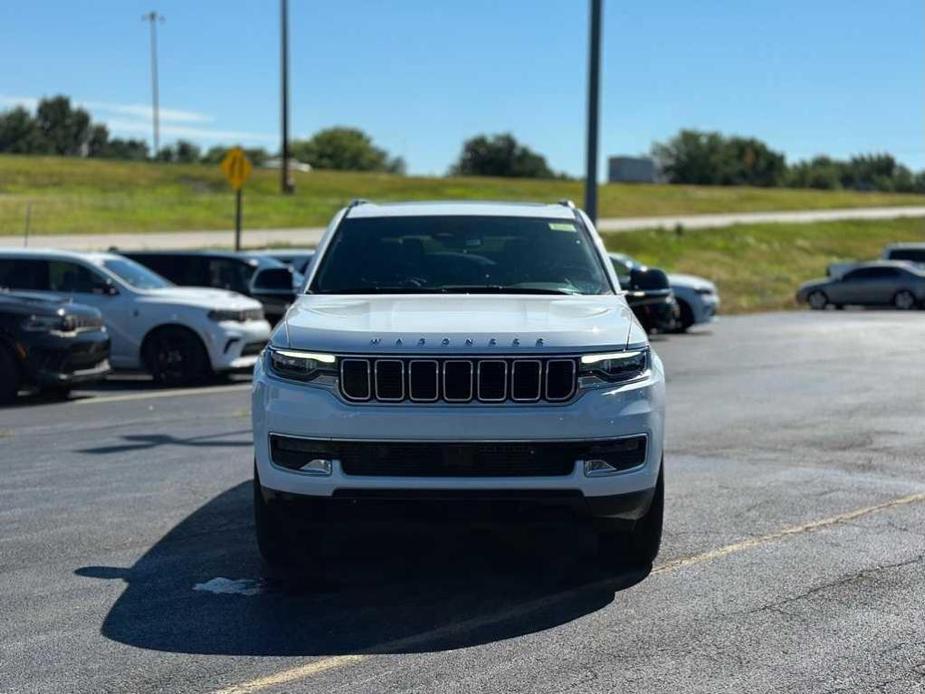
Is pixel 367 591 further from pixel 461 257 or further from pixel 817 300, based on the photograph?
pixel 817 300

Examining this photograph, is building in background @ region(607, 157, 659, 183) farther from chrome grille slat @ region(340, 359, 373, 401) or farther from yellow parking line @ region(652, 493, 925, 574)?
chrome grille slat @ region(340, 359, 373, 401)

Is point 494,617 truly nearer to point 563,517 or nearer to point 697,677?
point 563,517

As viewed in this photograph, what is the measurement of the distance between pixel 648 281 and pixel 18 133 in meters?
128

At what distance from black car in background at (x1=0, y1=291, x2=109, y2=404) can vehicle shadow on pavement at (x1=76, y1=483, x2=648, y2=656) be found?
6421 millimetres

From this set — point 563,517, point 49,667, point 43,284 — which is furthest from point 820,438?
point 43,284

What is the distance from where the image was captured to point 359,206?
805 centimetres

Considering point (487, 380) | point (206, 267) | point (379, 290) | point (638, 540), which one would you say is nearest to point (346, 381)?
point (487, 380)

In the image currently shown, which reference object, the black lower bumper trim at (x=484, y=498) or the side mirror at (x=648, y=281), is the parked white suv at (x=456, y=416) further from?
the side mirror at (x=648, y=281)

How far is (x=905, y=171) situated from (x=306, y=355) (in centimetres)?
15244

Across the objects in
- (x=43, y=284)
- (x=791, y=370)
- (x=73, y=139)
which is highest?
(x=73, y=139)

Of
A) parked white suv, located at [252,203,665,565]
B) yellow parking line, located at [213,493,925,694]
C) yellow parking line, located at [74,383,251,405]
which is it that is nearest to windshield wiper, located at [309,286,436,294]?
parked white suv, located at [252,203,665,565]

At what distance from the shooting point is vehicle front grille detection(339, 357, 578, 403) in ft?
18.8

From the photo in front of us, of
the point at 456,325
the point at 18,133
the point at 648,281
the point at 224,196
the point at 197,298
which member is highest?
the point at 18,133

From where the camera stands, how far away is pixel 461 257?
7309 millimetres
